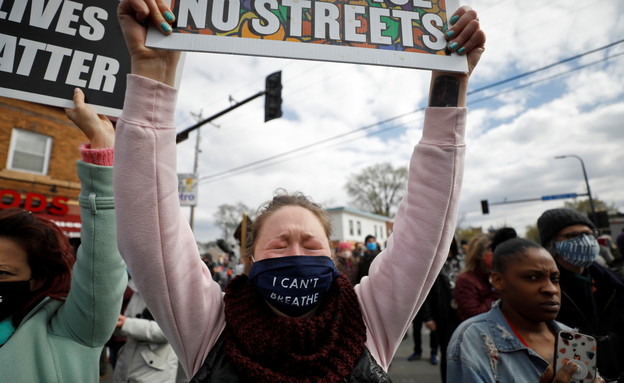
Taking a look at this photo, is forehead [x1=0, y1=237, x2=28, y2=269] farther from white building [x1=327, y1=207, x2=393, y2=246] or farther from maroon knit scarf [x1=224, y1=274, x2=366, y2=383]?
white building [x1=327, y1=207, x2=393, y2=246]

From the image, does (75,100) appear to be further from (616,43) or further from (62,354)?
(616,43)

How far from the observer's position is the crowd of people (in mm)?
1067

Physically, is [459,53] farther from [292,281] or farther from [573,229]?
[573,229]

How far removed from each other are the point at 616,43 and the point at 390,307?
35.6 feet

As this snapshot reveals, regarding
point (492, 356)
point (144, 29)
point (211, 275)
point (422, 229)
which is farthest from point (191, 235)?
point (492, 356)

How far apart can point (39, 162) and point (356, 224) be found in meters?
32.4

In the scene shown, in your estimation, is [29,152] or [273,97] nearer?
[273,97]

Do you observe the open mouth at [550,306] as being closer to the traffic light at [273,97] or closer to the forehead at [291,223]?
the forehead at [291,223]

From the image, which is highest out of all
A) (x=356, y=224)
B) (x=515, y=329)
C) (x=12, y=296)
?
(x=356, y=224)

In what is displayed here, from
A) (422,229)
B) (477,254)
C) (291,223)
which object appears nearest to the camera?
(422,229)

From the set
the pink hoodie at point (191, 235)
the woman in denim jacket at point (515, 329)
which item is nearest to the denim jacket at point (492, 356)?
the woman in denim jacket at point (515, 329)

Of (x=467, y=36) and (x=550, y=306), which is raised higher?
(x=467, y=36)

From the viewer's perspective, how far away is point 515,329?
200 cm

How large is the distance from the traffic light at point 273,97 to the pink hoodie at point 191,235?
7901 millimetres
